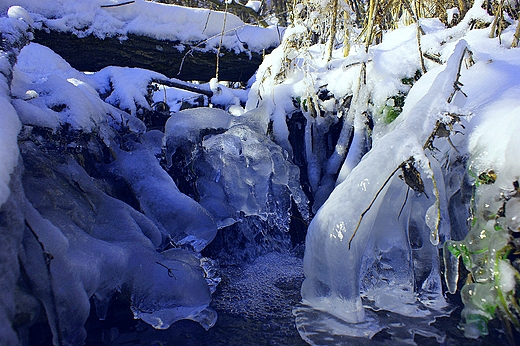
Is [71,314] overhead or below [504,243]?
below

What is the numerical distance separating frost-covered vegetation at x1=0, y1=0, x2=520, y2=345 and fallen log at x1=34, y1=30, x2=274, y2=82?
166mm

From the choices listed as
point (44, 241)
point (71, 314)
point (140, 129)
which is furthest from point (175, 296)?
point (140, 129)

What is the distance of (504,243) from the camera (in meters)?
1.39

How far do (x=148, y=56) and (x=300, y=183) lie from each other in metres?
1.99

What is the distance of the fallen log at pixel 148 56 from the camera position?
3502 millimetres

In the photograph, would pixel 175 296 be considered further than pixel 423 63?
No

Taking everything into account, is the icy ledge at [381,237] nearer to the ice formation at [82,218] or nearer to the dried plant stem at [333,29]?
the ice formation at [82,218]

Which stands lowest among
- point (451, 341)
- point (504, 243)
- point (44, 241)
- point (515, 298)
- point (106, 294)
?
point (106, 294)

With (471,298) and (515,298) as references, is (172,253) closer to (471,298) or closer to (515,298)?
(471,298)

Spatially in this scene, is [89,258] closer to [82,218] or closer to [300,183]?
[82,218]

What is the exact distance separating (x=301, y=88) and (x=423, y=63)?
85 centimetres

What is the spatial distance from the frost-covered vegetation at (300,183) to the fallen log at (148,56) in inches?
6.5

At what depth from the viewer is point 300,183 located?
114 inches

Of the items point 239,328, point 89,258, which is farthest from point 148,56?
point 239,328
